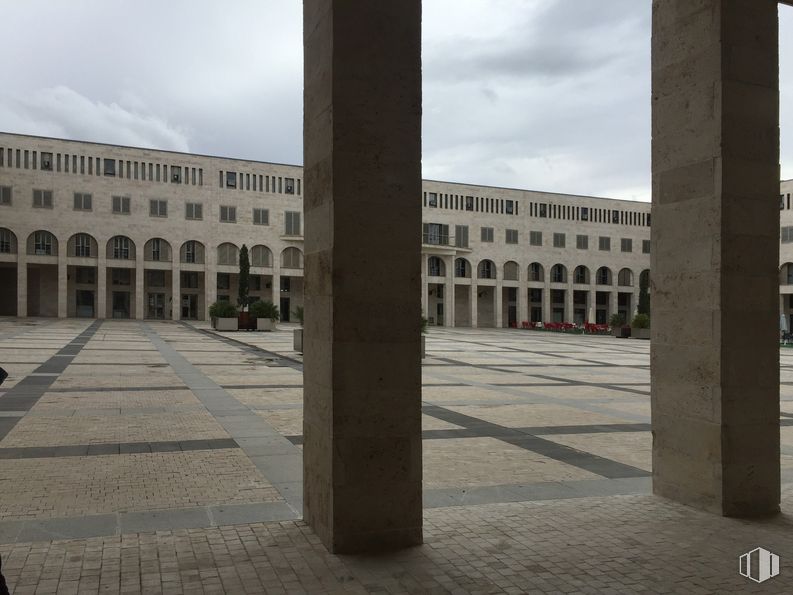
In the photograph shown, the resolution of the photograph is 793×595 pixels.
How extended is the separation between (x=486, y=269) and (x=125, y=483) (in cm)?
6533

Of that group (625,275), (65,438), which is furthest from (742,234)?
(625,275)

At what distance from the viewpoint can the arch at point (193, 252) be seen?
194 ft

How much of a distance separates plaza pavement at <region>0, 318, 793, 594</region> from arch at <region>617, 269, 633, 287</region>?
6618cm

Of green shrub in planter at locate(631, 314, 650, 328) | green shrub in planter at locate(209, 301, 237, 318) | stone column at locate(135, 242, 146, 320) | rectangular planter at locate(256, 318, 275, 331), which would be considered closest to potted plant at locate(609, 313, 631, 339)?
green shrub in planter at locate(631, 314, 650, 328)

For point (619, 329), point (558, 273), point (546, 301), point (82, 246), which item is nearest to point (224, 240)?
point (82, 246)

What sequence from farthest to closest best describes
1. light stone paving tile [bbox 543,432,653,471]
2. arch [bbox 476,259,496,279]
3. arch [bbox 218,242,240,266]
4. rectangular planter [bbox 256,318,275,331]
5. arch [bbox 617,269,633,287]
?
arch [bbox 617,269,633,287] < arch [bbox 476,259,496,279] < arch [bbox 218,242,240,266] < rectangular planter [bbox 256,318,275,331] < light stone paving tile [bbox 543,432,653,471]

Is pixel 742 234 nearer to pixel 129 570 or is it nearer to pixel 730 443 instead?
pixel 730 443

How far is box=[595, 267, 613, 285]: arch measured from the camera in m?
74.4

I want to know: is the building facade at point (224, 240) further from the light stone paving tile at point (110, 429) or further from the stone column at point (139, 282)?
the light stone paving tile at point (110, 429)

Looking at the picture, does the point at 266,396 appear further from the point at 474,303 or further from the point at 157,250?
the point at 474,303

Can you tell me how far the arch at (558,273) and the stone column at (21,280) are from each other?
167 feet

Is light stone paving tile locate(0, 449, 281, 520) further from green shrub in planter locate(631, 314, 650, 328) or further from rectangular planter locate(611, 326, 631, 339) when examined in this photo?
rectangular planter locate(611, 326, 631, 339)

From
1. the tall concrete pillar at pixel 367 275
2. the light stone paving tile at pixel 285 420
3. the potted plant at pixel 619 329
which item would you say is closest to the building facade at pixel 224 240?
the potted plant at pixel 619 329

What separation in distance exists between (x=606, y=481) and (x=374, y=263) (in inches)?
145
